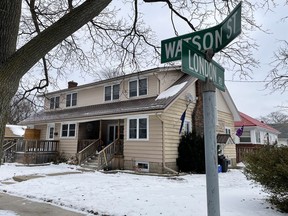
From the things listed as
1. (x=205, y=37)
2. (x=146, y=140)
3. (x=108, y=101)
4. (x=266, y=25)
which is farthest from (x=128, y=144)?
(x=205, y=37)

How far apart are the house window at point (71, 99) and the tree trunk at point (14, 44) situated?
18.6m

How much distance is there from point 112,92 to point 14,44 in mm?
15421

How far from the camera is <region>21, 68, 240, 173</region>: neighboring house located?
48.8 ft

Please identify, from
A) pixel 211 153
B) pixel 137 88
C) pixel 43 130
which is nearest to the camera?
pixel 211 153

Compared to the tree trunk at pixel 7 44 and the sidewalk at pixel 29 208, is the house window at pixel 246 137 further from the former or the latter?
the tree trunk at pixel 7 44

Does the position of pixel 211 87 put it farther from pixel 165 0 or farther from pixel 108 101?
pixel 108 101

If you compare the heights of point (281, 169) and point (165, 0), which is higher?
point (165, 0)

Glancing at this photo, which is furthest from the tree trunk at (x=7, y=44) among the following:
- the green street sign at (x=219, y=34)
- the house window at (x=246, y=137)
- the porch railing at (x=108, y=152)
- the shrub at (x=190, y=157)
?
the house window at (x=246, y=137)

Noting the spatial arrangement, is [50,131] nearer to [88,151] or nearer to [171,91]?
[88,151]

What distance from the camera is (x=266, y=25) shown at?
21.3ft

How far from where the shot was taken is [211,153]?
221cm

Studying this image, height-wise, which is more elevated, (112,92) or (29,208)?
(112,92)

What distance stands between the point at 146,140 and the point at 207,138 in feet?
43.3

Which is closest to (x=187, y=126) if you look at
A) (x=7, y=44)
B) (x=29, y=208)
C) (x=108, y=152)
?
(x=108, y=152)
